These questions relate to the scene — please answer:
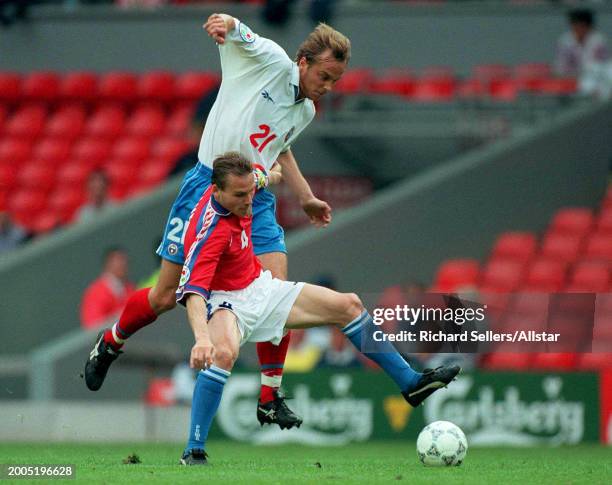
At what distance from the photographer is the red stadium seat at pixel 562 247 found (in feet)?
46.6

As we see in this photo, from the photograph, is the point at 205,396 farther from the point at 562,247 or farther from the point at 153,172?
the point at 153,172

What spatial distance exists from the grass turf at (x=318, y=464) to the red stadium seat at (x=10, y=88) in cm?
832

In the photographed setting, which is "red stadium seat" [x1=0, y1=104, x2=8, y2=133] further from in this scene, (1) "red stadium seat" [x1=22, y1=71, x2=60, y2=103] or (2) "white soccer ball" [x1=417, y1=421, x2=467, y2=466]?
(2) "white soccer ball" [x1=417, y1=421, x2=467, y2=466]

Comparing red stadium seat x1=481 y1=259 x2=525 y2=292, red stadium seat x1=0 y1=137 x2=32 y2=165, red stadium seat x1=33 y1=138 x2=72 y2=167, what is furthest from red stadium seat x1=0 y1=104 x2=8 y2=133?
red stadium seat x1=481 y1=259 x2=525 y2=292

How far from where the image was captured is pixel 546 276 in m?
14.0

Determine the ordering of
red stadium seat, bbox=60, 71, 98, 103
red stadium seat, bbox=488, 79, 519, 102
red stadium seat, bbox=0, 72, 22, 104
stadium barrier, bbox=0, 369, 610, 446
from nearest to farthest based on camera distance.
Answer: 1. stadium barrier, bbox=0, 369, 610, 446
2. red stadium seat, bbox=488, 79, 519, 102
3. red stadium seat, bbox=60, 71, 98, 103
4. red stadium seat, bbox=0, 72, 22, 104

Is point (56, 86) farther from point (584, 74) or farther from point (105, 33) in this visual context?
point (584, 74)

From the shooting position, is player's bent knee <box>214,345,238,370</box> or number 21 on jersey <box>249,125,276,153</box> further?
number 21 on jersey <box>249,125,276,153</box>

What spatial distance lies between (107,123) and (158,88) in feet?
2.67

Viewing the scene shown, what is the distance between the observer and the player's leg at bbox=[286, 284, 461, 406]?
8055 millimetres

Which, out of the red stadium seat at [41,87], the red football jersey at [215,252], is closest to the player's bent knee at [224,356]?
the red football jersey at [215,252]

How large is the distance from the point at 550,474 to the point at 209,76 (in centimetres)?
1107

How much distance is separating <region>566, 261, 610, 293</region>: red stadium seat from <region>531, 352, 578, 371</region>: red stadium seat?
0.76 metres

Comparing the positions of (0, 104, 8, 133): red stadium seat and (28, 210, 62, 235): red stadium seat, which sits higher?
(0, 104, 8, 133): red stadium seat
